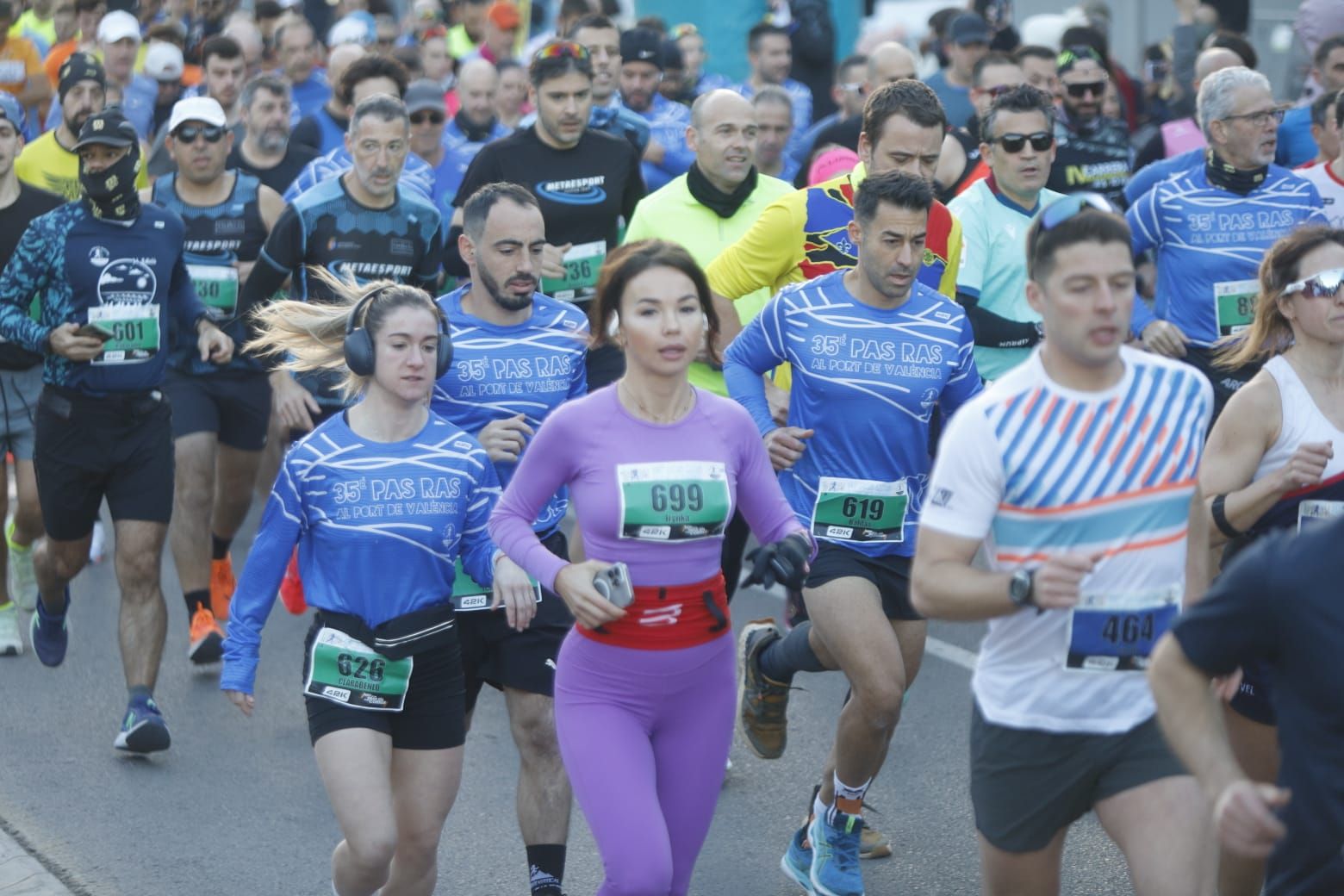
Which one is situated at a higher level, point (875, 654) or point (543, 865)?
point (875, 654)

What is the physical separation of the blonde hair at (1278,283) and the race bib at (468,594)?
7.36 ft

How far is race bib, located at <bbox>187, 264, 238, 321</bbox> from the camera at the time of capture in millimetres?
9281

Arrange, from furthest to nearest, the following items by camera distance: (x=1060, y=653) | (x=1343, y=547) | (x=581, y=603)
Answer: (x=581, y=603) → (x=1060, y=653) → (x=1343, y=547)

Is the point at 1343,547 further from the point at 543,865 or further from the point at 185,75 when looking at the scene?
the point at 185,75

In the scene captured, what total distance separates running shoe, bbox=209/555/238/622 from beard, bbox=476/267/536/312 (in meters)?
3.47

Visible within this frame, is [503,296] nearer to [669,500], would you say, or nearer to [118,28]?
[669,500]

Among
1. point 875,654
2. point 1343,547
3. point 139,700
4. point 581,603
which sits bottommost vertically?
point 139,700

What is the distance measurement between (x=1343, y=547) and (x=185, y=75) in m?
13.9

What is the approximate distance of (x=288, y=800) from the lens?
281 inches

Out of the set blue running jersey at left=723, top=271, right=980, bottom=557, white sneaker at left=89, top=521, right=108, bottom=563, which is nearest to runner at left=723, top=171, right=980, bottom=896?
blue running jersey at left=723, top=271, right=980, bottom=557

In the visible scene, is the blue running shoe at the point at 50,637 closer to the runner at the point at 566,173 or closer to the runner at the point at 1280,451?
the runner at the point at 566,173

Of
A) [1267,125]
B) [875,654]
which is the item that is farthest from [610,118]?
[875,654]

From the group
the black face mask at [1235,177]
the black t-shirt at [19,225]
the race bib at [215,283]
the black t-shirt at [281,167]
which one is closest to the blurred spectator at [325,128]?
the black t-shirt at [281,167]

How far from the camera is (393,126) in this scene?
27.7 feet
